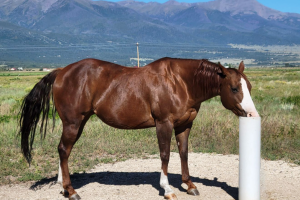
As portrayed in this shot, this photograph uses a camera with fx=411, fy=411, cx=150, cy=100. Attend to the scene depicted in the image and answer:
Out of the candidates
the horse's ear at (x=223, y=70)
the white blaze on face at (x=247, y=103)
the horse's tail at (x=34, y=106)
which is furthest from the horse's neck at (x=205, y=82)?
the horse's tail at (x=34, y=106)

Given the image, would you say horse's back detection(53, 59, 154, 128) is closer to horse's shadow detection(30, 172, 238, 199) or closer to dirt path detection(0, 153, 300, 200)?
dirt path detection(0, 153, 300, 200)

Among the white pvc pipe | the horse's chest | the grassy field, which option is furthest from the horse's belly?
the grassy field

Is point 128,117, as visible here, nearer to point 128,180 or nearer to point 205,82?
point 205,82

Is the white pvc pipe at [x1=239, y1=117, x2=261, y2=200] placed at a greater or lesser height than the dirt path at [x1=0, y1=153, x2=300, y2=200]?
greater

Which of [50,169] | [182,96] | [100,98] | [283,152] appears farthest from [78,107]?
[283,152]

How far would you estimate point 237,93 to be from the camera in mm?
5875

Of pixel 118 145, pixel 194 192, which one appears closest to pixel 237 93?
pixel 194 192

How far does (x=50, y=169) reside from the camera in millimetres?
8297

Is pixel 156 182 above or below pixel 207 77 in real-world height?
below

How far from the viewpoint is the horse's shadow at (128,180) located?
23.7ft

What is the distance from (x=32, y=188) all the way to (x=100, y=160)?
2.03 metres

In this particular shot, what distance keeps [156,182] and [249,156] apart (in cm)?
216

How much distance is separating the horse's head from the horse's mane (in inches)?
6.9

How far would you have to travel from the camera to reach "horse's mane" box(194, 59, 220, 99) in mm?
6193
